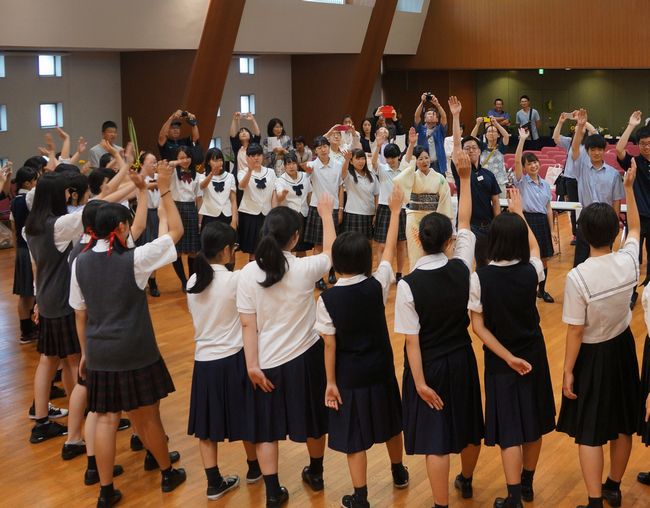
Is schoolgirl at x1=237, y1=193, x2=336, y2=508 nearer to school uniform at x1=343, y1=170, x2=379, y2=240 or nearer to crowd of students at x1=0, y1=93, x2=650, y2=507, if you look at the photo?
crowd of students at x1=0, y1=93, x2=650, y2=507

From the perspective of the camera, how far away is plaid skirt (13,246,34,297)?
6707mm

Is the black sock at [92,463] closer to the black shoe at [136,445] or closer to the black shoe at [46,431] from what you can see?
the black shoe at [136,445]

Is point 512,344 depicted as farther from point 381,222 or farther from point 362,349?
point 381,222

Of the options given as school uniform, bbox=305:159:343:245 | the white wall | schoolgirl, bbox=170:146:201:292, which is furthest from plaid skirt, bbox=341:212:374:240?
the white wall

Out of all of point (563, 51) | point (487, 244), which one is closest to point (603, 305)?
point (487, 244)

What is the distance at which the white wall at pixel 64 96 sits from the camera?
1255cm

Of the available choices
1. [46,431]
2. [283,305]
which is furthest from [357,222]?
[283,305]

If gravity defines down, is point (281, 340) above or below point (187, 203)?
below

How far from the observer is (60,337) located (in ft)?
16.8

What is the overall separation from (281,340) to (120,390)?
81 cm

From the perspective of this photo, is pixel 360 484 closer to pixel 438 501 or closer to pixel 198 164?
pixel 438 501

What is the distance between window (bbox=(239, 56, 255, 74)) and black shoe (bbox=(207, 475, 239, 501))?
39.8 ft

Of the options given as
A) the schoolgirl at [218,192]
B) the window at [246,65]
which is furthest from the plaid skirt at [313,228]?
the window at [246,65]

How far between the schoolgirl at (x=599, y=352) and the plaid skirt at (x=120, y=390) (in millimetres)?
1892
